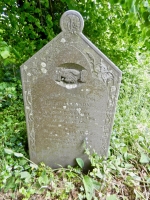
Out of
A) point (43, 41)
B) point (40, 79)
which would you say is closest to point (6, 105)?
point (43, 41)

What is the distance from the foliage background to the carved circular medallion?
37 cm

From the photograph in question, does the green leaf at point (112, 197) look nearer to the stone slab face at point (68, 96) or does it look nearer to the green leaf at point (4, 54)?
the stone slab face at point (68, 96)

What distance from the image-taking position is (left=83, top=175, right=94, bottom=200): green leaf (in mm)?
1610

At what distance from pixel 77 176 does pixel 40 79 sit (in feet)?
3.42

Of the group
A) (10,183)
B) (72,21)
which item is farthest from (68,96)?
(10,183)

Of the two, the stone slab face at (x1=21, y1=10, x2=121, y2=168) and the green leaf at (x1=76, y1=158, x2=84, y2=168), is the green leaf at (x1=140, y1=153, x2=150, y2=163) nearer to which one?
the stone slab face at (x1=21, y1=10, x2=121, y2=168)

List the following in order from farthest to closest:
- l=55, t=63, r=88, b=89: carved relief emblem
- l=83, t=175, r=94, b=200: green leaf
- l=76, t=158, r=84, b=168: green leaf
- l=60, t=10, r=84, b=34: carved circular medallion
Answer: l=76, t=158, r=84, b=168: green leaf
l=83, t=175, r=94, b=200: green leaf
l=55, t=63, r=88, b=89: carved relief emblem
l=60, t=10, r=84, b=34: carved circular medallion

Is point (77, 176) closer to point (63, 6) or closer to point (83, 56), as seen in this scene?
point (83, 56)

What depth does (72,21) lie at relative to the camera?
134 centimetres

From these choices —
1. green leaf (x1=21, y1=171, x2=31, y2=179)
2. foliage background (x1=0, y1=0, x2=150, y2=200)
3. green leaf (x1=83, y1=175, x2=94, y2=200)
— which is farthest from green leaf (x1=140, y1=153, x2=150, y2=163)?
green leaf (x1=21, y1=171, x2=31, y2=179)

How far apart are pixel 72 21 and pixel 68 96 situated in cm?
62

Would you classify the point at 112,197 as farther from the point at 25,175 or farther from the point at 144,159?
the point at 25,175

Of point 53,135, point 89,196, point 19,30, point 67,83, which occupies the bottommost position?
point 89,196

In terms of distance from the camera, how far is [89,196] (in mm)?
1602
